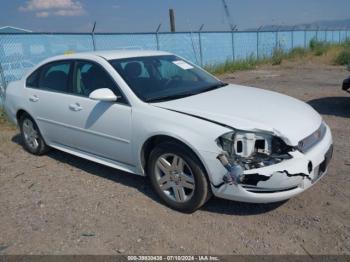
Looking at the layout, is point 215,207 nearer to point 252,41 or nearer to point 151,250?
point 151,250

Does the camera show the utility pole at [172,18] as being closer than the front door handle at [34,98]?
No

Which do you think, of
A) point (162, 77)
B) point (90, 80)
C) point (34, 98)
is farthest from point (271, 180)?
point (34, 98)

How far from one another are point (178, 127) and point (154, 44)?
12.5 m

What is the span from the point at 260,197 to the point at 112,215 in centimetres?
151

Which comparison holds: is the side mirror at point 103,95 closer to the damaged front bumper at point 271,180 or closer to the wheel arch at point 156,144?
the wheel arch at point 156,144

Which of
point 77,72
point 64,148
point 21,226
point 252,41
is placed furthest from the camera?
point 252,41

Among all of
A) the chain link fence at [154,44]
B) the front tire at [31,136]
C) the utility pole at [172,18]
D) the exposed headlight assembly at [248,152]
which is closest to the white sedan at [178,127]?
the exposed headlight assembly at [248,152]

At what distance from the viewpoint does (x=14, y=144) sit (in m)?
6.39

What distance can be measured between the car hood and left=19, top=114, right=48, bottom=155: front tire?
255 cm

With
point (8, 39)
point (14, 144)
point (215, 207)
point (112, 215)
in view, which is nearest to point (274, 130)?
point (215, 207)

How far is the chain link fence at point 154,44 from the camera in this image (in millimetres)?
10193

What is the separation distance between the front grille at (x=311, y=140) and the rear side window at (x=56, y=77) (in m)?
2.98

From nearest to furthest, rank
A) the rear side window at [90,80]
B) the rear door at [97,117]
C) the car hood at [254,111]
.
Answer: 1. the car hood at [254,111]
2. the rear door at [97,117]
3. the rear side window at [90,80]

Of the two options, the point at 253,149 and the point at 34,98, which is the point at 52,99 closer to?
the point at 34,98
